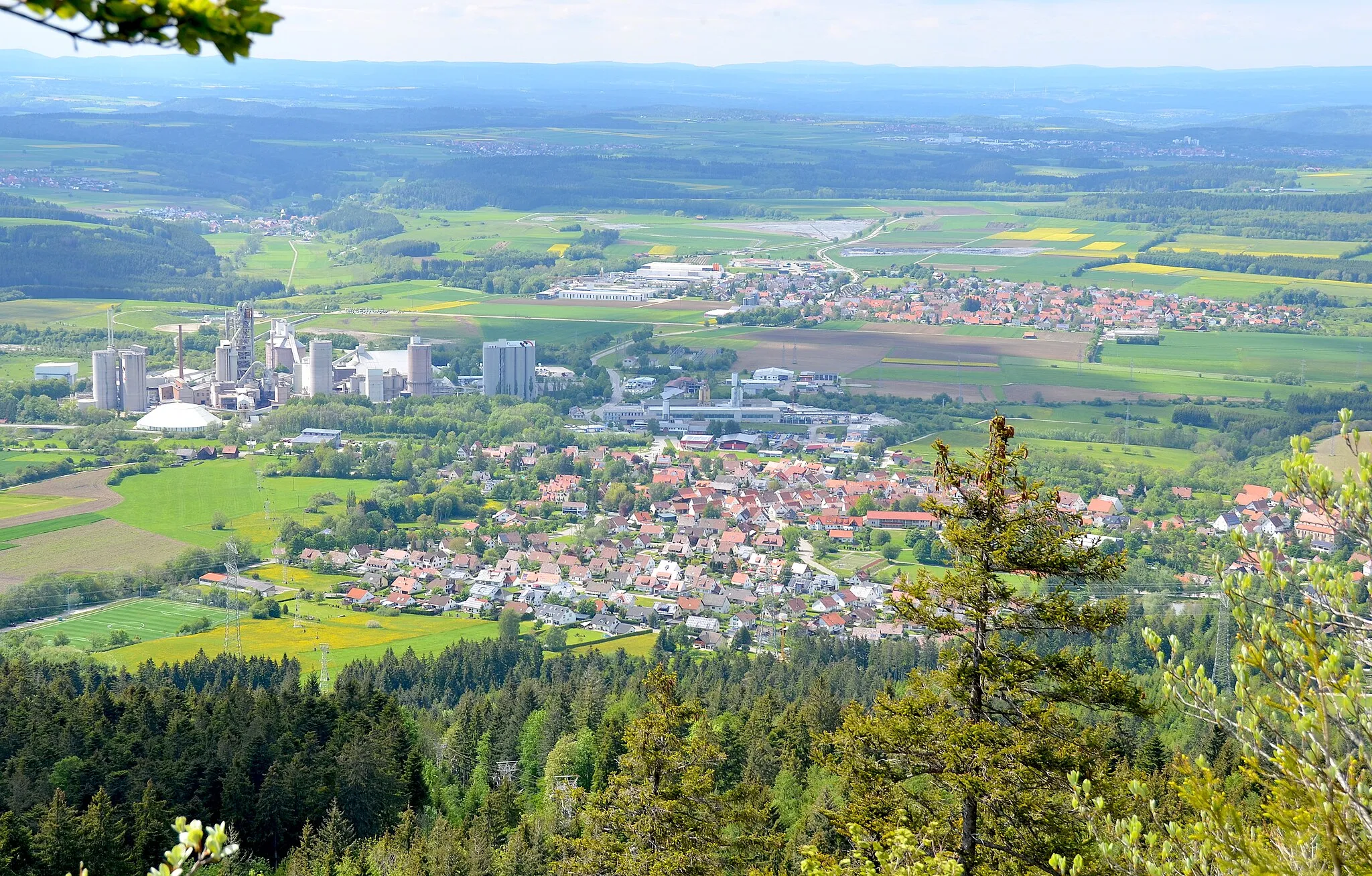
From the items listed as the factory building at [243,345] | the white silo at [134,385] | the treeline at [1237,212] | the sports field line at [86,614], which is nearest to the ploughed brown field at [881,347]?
the factory building at [243,345]

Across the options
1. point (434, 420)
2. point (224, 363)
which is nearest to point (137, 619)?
point (434, 420)

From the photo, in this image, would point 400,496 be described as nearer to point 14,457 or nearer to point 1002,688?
point 14,457

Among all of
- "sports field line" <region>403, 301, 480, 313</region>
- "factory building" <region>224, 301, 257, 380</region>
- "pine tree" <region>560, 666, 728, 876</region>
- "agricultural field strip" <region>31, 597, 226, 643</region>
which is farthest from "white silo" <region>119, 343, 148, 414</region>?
"pine tree" <region>560, 666, 728, 876</region>

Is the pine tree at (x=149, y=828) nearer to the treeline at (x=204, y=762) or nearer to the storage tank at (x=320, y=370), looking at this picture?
the treeline at (x=204, y=762)

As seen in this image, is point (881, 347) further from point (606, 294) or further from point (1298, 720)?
point (1298, 720)

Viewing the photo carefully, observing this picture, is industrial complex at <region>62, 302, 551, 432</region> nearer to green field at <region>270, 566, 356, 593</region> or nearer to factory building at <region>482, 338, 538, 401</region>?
factory building at <region>482, 338, 538, 401</region>

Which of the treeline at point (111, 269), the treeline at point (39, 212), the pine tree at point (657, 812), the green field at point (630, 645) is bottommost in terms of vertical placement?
the green field at point (630, 645)
